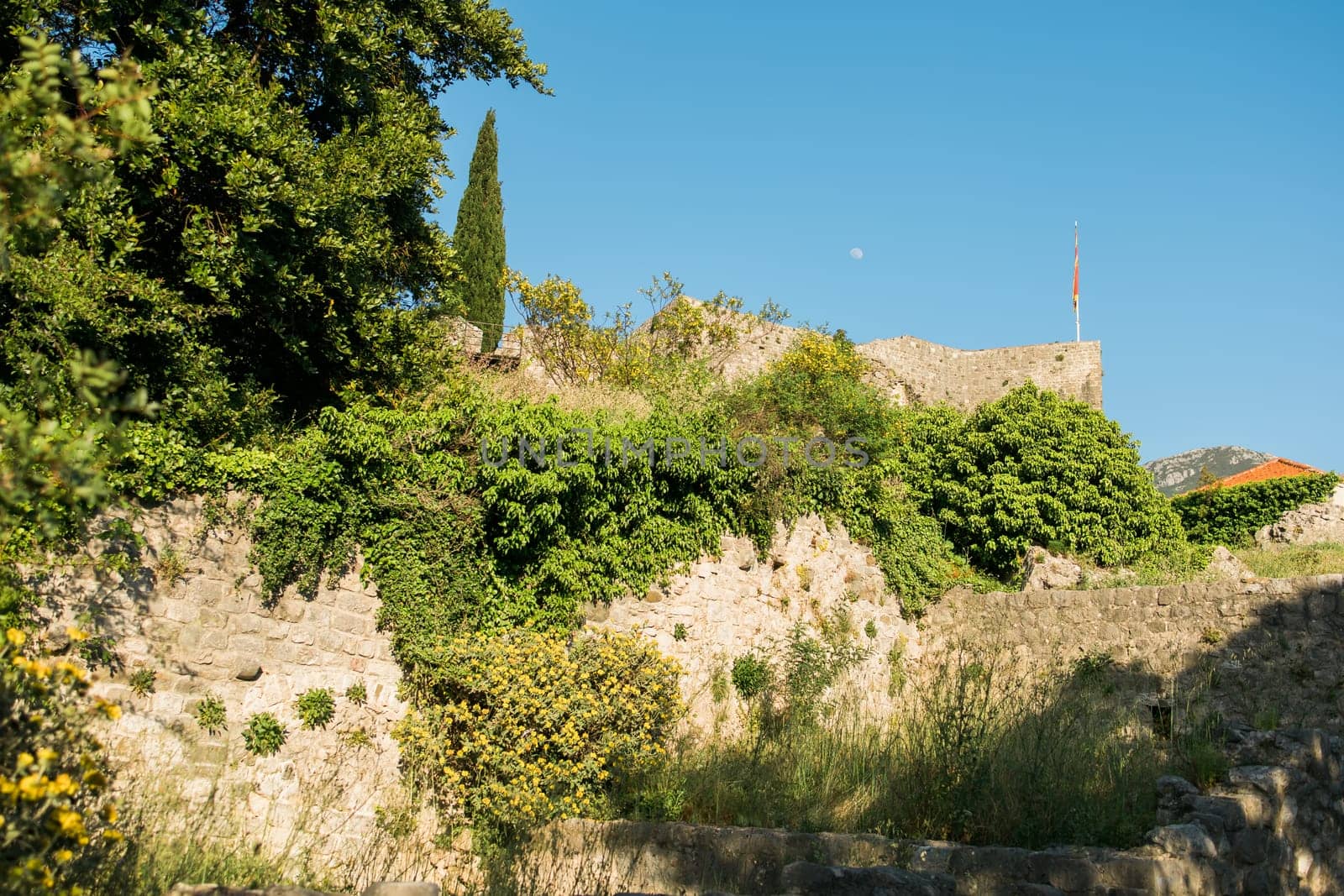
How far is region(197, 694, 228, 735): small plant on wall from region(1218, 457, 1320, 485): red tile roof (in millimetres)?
22338

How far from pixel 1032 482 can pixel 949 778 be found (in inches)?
472

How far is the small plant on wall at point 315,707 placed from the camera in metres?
8.27

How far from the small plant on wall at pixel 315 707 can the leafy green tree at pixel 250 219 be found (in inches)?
95.8

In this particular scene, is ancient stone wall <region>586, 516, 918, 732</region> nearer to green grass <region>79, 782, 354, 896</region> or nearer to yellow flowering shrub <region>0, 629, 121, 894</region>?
green grass <region>79, 782, 354, 896</region>

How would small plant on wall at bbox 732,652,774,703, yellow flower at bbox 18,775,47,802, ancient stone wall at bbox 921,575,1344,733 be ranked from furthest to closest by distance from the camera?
ancient stone wall at bbox 921,575,1344,733 → small plant on wall at bbox 732,652,774,703 → yellow flower at bbox 18,775,47,802

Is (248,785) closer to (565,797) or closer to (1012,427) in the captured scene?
(565,797)

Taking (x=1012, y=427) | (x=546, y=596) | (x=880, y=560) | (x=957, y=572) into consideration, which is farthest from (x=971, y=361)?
(x=546, y=596)

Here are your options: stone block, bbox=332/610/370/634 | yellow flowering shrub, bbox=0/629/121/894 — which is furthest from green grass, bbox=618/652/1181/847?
yellow flowering shrub, bbox=0/629/121/894

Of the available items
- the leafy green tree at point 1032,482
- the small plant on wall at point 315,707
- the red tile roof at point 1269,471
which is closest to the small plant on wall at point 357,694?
the small plant on wall at point 315,707

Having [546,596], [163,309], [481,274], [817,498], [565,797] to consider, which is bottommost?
[565,797]

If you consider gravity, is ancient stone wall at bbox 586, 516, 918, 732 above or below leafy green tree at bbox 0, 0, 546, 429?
below

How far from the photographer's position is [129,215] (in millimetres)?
8445

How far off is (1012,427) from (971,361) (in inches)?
478

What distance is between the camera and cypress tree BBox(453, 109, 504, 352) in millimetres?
20453
